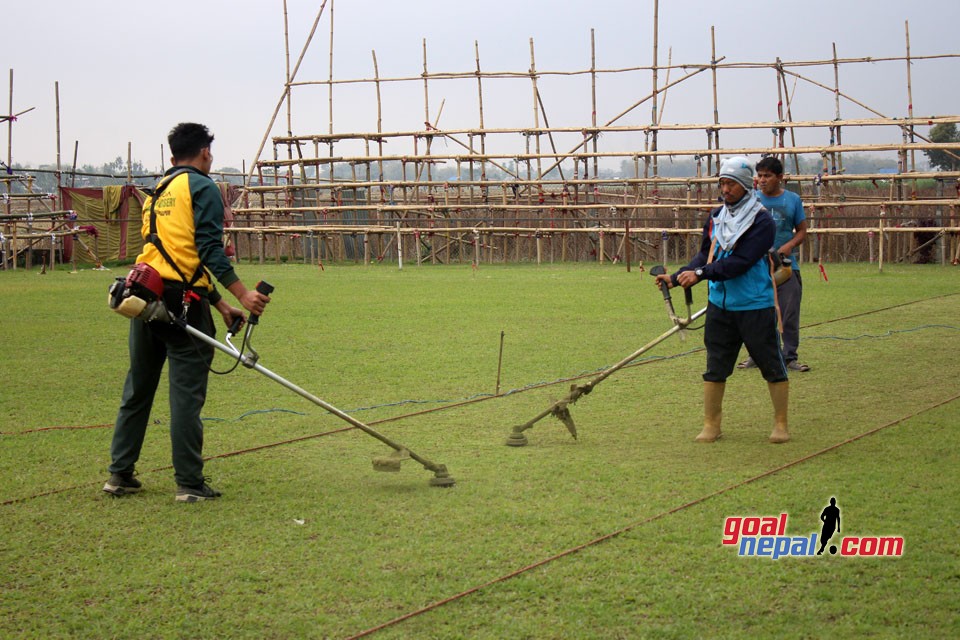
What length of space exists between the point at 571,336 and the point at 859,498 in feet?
24.6

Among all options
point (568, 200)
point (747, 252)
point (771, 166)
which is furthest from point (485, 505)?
point (568, 200)

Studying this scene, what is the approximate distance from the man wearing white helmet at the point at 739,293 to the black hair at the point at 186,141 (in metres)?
2.96

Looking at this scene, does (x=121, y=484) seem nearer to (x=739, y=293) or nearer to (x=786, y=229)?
(x=739, y=293)

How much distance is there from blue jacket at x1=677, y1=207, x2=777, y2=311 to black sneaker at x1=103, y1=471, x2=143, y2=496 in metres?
3.62

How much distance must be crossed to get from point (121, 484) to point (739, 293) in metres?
3.94

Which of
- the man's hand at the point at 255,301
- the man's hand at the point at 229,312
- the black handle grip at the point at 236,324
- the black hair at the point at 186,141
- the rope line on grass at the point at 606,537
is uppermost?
the black hair at the point at 186,141

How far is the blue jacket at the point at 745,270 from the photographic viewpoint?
6715 mm

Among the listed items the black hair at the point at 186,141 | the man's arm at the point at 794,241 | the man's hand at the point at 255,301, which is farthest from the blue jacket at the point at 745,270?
the black hair at the point at 186,141

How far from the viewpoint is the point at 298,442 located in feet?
23.3

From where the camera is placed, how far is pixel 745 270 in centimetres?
671

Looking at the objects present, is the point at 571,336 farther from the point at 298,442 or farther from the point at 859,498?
the point at 859,498

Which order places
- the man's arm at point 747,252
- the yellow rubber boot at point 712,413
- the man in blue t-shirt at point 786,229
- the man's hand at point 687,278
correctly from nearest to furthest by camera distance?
1. the man's hand at point 687,278
2. the man's arm at point 747,252
3. the yellow rubber boot at point 712,413
4. the man in blue t-shirt at point 786,229

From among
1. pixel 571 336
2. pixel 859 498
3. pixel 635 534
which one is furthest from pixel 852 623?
pixel 571 336

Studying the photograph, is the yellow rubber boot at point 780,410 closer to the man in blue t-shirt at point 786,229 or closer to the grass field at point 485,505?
the grass field at point 485,505
